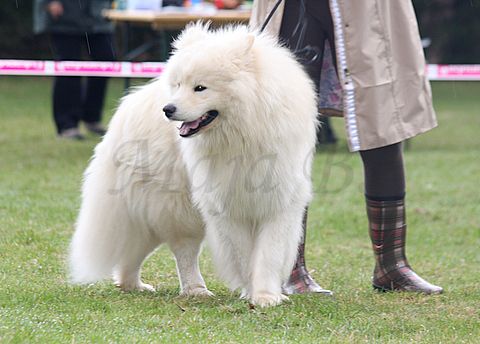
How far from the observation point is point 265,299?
3.74 metres

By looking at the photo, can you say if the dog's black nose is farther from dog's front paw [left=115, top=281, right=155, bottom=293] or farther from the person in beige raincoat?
dog's front paw [left=115, top=281, right=155, bottom=293]

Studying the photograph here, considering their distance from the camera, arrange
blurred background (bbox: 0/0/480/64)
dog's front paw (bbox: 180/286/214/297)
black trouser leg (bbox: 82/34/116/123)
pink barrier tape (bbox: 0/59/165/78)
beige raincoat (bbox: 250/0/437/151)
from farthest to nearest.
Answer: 1. blurred background (bbox: 0/0/480/64)
2. black trouser leg (bbox: 82/34/116/123)
3. pink barrier tape (bbox: 0/59/165/78)
4. dog's front paw (bbox: 180/286/214/297)
5. beige raincoat (bbox: 250/0/437/151)

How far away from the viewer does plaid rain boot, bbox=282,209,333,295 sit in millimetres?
4168

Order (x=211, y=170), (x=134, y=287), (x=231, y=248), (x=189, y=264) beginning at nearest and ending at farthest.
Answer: (x=211, y=170) < (x=231, y=248) < (x=189, y=264) < (x=134, y=287)

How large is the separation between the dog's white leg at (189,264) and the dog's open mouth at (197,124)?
24.4 inches

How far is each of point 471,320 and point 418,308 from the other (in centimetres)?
28

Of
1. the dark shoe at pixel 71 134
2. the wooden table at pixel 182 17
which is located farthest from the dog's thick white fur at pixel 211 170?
the dark shoe at pixel 71 134

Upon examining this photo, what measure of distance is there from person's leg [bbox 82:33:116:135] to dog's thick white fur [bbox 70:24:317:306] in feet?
18.2

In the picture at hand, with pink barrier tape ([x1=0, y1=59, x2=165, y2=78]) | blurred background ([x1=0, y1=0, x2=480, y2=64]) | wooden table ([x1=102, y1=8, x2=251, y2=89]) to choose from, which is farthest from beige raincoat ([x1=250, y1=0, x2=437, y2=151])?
blurred background ([x1=0, y1=0, x2=480, y2=64])

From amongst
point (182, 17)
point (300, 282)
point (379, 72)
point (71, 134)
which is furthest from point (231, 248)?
point (71, 134)

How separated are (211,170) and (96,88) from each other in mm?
6052

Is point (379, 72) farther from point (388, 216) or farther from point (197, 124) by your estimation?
point (197, 124)

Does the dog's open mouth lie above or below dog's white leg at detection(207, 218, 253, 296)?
above

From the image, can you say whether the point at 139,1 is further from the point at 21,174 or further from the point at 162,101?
the point at 162,101
